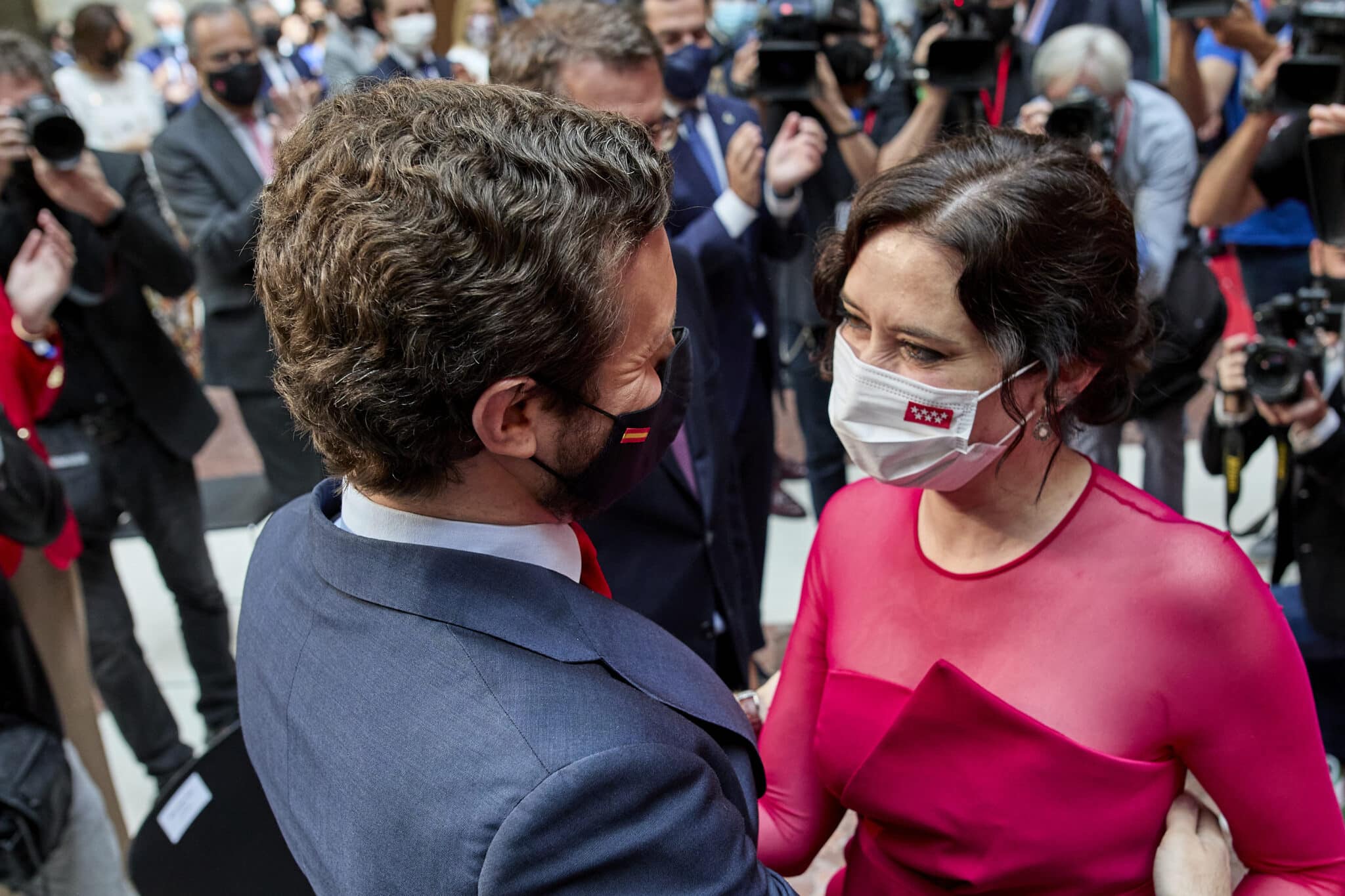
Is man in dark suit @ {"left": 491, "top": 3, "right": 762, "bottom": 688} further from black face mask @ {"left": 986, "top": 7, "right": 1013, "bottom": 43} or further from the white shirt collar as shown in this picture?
black face mask @ {"left": 986, "top": 7, "right": 1013, "bottom": 43}

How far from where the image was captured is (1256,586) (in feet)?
4.30

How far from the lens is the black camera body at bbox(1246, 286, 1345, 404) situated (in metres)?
2.34

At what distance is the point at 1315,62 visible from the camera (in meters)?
2.73

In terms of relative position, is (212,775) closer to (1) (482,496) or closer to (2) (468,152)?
(1) (482,496)

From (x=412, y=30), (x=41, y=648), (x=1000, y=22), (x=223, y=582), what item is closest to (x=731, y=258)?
(x=1000, y=22)

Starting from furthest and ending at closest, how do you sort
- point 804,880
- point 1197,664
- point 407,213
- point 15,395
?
1. point 804,880
2. point 15,395
3. point 1197,664
4. point 407,213

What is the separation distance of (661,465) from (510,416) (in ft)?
3.69

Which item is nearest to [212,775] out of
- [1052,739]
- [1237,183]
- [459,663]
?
[459,663]

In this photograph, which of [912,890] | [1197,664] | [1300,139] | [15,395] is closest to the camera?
[1197,664]

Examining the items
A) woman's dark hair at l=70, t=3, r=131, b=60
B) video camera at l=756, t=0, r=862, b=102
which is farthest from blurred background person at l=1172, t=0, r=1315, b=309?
woman's dark hair at l=70, t=3, r=131, b=60

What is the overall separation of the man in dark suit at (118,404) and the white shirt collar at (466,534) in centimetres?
210

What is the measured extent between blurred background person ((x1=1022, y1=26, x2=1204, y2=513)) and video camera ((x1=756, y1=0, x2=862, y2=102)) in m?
0.69

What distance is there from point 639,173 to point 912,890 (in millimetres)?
1007

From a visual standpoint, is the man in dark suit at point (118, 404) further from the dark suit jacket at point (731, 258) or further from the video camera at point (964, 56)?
the video camera at point (964, 56)
